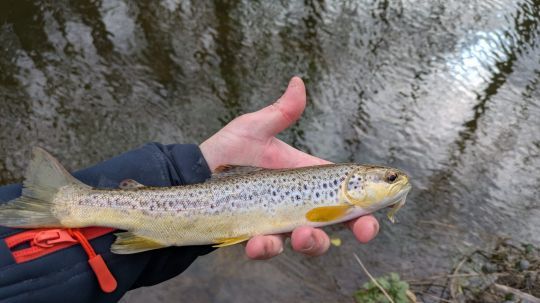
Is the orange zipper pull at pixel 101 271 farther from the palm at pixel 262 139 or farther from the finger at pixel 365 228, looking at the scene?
the finger at pixel 365 228

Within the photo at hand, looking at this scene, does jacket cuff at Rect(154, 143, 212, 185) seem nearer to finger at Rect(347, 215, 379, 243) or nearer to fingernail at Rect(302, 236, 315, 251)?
fingernail at Rect(302, 236, 315, 251)

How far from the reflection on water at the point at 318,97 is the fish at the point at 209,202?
2.54 m

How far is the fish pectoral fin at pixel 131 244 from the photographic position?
334 cm

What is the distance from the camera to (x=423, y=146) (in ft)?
27.5

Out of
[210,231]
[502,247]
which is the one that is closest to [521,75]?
[502,247]

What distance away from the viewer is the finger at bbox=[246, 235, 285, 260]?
3.34 meters

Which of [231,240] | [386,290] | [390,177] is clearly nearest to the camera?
[231,240]

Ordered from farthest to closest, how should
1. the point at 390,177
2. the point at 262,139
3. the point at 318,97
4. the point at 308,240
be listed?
the point at 318,97 < the point at 262,139 < the point at 390,177 < the point at 308,240

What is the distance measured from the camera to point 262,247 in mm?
3336

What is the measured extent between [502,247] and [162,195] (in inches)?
204

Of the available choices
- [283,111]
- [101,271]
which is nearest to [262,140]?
[283,111]

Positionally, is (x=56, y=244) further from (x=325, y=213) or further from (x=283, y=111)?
(x=283, y=111)

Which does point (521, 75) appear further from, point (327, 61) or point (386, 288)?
point (386, 288)

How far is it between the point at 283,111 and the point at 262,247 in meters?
1.34
